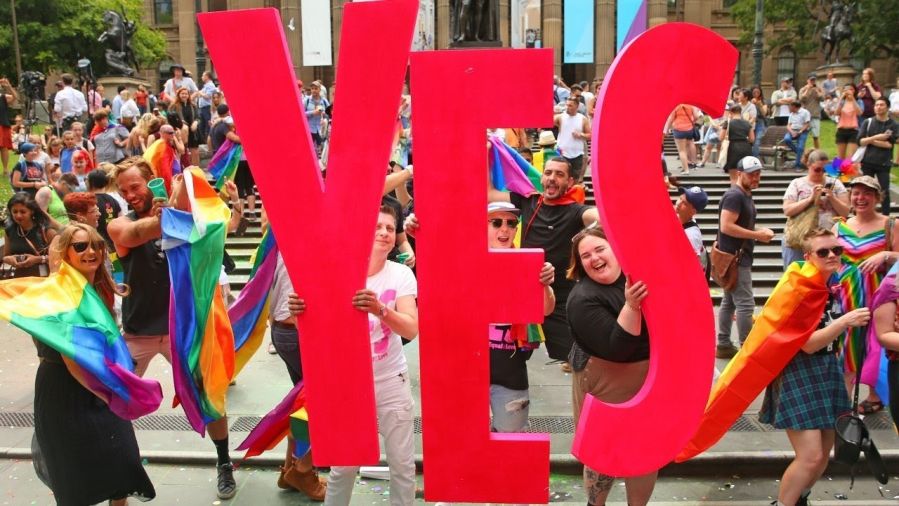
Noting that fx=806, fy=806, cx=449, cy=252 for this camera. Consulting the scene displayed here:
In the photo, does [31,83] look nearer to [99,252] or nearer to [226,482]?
[226,482]

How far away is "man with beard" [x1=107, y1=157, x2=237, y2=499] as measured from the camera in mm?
5051

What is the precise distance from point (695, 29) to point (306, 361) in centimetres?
215

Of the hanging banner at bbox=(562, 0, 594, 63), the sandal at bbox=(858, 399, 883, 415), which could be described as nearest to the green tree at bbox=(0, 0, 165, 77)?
the hanging banner at bbox=(562, 0, 594, 63)

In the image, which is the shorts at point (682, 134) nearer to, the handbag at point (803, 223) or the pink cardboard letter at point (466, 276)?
the handbag at point (803, 223)

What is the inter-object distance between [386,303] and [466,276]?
82 centimetres

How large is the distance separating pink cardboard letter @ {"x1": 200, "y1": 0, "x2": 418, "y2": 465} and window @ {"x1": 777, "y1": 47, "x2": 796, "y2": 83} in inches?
1884

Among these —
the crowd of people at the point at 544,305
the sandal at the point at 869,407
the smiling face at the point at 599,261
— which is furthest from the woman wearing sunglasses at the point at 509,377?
the sandal at the point at 869,407

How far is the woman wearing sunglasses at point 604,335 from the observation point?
12.8ft

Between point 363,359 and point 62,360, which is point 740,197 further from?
point 62,360

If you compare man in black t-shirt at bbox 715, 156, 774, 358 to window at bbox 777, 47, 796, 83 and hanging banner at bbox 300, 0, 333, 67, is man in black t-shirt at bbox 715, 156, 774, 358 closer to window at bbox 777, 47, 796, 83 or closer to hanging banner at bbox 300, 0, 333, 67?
hanging banner at bbox 300, 0, 333, 67

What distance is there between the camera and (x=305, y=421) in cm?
452

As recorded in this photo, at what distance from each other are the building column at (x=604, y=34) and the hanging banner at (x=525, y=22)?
27.9ft

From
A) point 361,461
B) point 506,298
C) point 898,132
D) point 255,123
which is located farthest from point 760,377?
point 898,132

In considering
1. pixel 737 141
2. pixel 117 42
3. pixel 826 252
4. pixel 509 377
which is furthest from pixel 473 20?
pixel 117 42
